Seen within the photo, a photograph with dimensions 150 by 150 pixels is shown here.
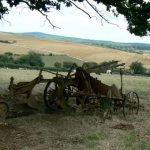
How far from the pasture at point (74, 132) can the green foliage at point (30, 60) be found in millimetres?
27071

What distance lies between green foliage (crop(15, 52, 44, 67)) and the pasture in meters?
27.1

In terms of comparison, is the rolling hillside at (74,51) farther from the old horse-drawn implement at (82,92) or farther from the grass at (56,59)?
the old horse-drawn implement at (82,92)

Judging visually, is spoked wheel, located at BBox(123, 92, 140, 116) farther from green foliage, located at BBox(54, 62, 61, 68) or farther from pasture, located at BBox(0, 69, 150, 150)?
green foliage, located at BBox(54, 62, 61, 68)

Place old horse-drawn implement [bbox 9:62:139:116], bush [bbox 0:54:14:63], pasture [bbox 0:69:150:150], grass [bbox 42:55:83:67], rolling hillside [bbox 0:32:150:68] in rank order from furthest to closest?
rolling hillside [bbox 0:32:150:68] → grass [bbox 42:55:83:67] → bush [bbox 0:54:14:63] → old horse-drawn implement [bbox 9:62:139:116] → pasture [bbox 0:69:150:150]

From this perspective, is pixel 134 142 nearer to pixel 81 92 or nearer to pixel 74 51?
pixel 81 92

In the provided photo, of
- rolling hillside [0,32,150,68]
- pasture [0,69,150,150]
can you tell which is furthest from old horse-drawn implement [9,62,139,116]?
rolling hillside [0,32,150,68]

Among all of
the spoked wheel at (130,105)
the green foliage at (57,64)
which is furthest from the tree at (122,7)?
the green foliage at (57,64)

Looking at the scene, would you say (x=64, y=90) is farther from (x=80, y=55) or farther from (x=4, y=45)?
(x=4, y=45)

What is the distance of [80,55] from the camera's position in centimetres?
4681

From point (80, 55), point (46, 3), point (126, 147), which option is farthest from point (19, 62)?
point (126, 147)

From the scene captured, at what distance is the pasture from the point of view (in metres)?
9.45

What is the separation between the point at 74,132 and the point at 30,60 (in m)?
30.5

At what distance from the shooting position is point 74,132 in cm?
1094

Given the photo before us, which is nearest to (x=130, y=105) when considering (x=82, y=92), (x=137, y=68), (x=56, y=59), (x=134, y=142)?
(x=82, y=92)
